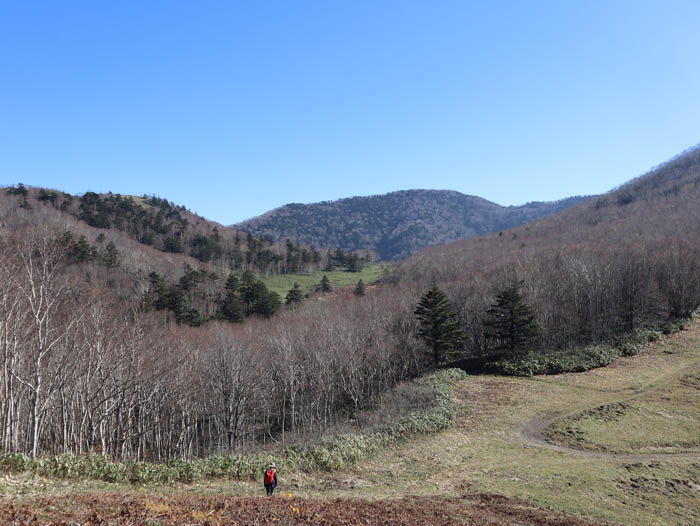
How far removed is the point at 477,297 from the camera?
5569 centimetres

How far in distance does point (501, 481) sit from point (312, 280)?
4255 inches

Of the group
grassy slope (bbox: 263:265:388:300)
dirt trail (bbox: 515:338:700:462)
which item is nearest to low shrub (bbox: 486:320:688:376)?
dirt trail (bbox: 515:338:700:462)

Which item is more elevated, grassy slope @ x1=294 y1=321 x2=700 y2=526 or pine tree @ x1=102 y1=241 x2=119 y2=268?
pine tree @ x1=102 y1=241 x2=119 y2=268

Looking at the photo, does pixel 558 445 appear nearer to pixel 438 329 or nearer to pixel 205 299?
pixel 438 329

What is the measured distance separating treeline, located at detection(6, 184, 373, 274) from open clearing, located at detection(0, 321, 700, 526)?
106781mm

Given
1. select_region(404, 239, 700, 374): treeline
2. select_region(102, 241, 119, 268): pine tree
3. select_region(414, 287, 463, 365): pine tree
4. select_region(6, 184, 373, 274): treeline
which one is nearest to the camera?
select_region(404, 239, 700, 374): treeline

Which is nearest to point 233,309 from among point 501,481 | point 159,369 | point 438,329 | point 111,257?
point 111,257

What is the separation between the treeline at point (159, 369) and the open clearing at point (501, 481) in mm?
9957

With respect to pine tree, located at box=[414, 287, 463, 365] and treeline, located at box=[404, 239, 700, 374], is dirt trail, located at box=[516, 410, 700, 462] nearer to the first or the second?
→ treeline, located at box=[404, 239, 700, 374]

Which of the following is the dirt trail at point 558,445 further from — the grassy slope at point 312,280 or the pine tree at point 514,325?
the grassy slope at point 312,280

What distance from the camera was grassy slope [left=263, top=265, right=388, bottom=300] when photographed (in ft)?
363

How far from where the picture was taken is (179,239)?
132 metres

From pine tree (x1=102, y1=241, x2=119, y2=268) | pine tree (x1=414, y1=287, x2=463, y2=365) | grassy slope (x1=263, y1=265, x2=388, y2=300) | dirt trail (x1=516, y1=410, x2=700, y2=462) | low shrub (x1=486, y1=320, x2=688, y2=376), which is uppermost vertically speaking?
pine tree (x1=102, y1=241, x2=119, y2=268)

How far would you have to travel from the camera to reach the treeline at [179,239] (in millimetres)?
122125
